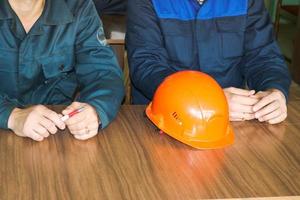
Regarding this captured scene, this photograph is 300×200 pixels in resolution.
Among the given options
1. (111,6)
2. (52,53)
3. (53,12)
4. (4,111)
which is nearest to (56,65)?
(52,53)

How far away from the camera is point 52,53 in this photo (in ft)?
4.53

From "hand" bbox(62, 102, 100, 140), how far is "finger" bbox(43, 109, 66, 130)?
0.6 inches

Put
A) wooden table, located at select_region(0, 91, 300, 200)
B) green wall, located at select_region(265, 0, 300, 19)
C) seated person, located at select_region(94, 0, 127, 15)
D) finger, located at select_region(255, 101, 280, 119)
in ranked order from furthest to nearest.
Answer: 1. green wall, located at select_region(265, 0, 300, 19)
2. seated person, located at select_region(94, 0, 127, 15)
3. finger, located at select_region(255, 101, 280, 119)
4. wooden table, located at select_region(0, 91, 300, 200)

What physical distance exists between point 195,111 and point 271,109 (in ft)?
0.86

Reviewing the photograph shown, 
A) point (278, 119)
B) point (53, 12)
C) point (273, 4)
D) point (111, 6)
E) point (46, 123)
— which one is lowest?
point (273, 4)

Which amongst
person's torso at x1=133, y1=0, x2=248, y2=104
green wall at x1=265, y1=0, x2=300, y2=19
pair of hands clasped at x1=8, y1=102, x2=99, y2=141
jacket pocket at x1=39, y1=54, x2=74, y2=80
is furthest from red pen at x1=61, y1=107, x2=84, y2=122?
green wall at x1=265, y1=0, x2=300, y2=19

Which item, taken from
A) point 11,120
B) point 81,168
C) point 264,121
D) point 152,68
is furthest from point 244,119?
point 11,120

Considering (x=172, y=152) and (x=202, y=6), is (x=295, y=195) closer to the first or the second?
(x=172, y=152)

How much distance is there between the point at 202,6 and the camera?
1.51 m

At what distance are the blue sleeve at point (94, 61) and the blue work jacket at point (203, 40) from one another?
0.15 metres

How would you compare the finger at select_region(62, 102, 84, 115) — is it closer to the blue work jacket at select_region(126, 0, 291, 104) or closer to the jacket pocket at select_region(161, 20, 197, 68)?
the blue work jacket at select_region(126, 0, 291, 104)

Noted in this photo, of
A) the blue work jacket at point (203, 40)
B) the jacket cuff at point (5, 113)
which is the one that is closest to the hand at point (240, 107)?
the blue work jacket at point (203, 40)

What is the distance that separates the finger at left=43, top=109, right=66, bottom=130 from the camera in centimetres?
112

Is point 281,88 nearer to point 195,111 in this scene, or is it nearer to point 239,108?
point 239,108
